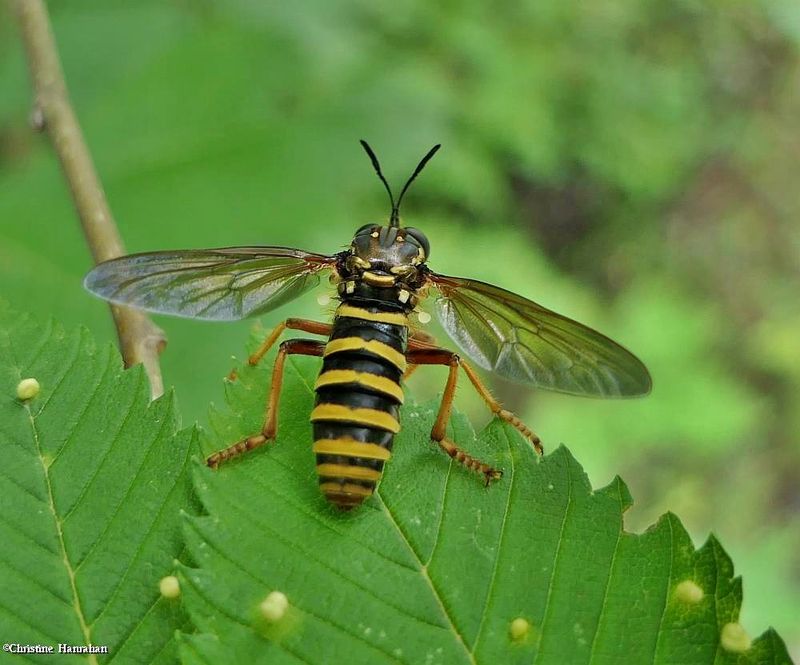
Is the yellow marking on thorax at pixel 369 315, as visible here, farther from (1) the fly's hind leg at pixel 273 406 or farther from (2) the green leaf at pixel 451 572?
(2) the green leaf at pixel 451 572

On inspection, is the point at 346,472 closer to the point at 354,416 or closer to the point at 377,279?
the point at 354,416

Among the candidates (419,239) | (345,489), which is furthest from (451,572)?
(419,239)

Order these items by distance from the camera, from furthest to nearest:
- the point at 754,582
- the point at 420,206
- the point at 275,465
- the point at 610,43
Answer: the point at 610,43 → the point at 420,206 → the point at 754,582 → the point at 275,465

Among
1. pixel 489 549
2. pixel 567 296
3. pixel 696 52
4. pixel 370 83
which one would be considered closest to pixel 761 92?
pixel 696 52

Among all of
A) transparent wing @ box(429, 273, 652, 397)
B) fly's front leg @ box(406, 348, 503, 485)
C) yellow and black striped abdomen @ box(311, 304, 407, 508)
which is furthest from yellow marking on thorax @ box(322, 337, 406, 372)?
transparent wing @ box(429, 273, 652, 397)

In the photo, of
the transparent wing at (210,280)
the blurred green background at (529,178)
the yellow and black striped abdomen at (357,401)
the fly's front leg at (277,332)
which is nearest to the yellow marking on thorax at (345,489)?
the yellow and black striped abdomen at (357,401)

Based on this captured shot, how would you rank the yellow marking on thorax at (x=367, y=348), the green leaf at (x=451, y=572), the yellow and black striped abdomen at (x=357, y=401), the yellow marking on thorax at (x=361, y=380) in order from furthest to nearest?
the yellow marking on thorax at (x=367, y=348), the yellow marking on thorax at (x=361, y=380), the yellow and black striped abdomen at (x=357, y=401), the green leaf at (x=451, y=572)

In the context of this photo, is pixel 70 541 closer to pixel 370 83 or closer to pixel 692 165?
pixel 370 83
